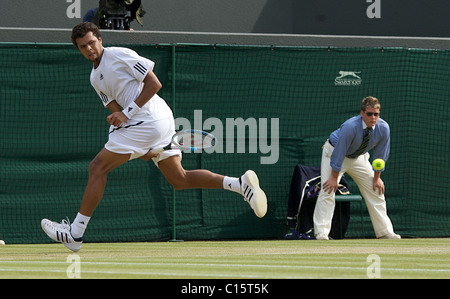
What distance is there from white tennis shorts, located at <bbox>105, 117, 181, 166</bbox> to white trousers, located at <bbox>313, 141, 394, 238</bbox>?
335 centimetres

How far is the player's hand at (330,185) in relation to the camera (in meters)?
10.7

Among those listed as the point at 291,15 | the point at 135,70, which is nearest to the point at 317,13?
the point at 291,15

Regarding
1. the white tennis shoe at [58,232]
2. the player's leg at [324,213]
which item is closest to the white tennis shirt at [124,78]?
the white tennis shoe at [58,232]

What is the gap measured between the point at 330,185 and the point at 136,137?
11.2 feet

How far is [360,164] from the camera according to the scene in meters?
11.0

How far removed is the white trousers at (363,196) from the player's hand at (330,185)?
0.13m

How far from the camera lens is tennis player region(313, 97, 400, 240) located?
34.6 feet

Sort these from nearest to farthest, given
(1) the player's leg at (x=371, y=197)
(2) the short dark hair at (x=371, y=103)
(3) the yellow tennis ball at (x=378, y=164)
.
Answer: (2) the short dark hair at (x=371, y=103) < (3) the yellow tennis ball at (x=378, y=164) < (1) the player's leg at (x=371, y=197)

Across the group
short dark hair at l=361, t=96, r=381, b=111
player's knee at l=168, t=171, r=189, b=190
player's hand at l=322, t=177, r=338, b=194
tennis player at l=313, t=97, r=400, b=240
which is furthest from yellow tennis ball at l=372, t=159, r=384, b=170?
player's knee at l=168, t=171, r=189, b=190

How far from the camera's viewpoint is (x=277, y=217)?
11.5m

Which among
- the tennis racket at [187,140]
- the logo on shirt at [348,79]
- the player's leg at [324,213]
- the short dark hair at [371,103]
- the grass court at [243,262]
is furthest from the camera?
the logo on shirt at [348,79]

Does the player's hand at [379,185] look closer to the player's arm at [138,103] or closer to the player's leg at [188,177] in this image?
the player's leg at [188,177]

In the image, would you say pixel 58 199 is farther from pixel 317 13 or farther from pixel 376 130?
pixel 317 13
